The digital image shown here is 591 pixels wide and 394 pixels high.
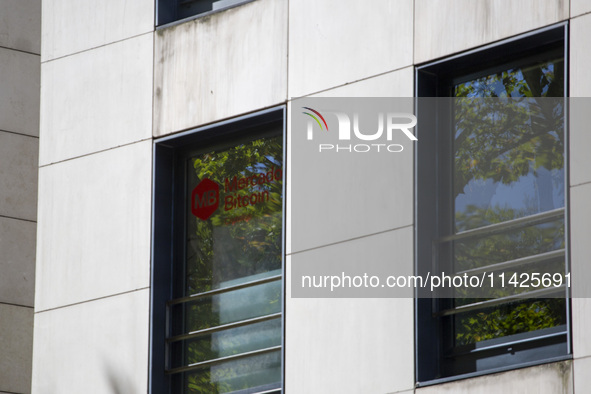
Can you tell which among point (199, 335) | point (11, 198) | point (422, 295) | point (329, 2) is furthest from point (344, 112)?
point (11, 198)

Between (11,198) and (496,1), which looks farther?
(11,198)

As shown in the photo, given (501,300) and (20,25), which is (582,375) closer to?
(501,300)

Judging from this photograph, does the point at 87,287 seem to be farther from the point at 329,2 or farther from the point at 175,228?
the point at 329,2

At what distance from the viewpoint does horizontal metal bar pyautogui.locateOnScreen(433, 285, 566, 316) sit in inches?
439

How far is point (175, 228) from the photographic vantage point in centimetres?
1424

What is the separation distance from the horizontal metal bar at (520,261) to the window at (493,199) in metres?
0.01

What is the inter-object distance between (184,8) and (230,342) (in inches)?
159

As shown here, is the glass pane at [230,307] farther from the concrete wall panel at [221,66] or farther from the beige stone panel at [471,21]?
the beige stone panel at [471,21]

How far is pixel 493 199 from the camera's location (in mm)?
11844

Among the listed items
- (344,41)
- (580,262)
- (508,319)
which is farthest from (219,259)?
(580,262)

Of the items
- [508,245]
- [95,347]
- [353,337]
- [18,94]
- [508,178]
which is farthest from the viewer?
[18,94]

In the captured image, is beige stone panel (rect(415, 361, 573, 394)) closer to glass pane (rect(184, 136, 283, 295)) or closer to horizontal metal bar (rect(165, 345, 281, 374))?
horizontal metal bar (rect(165, 345, 281, 374))

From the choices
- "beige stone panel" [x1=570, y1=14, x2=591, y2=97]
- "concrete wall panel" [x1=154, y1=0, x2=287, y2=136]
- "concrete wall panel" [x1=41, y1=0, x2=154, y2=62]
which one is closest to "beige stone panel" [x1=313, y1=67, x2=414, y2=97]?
"concrete wall panel" [x1=154, y1=0, x2=287, y2=136]

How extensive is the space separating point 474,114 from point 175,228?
3839 millimetres
